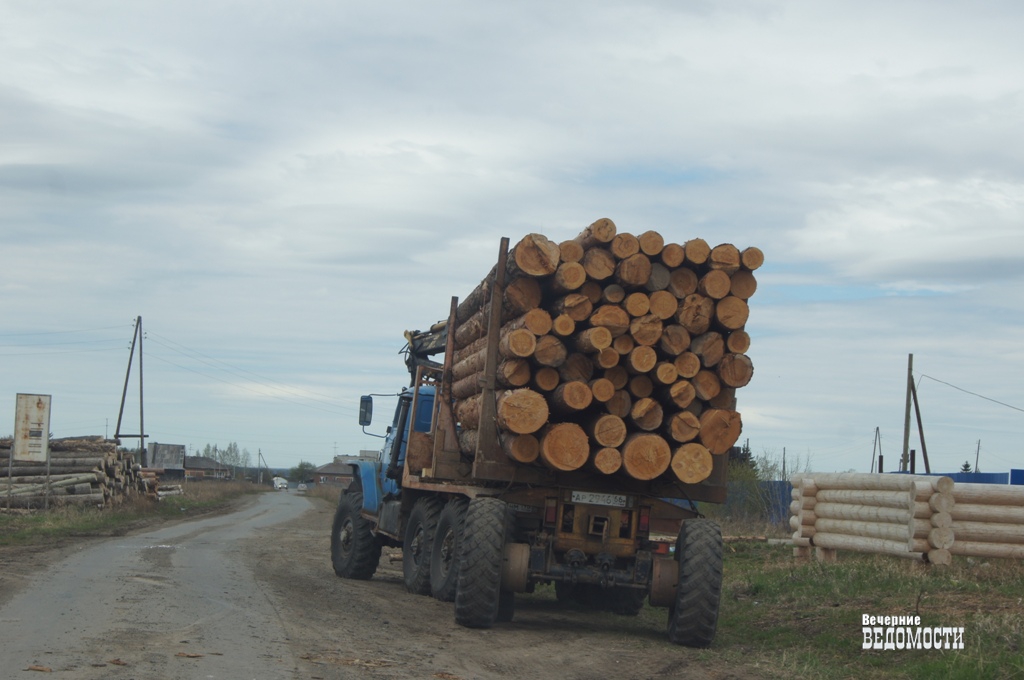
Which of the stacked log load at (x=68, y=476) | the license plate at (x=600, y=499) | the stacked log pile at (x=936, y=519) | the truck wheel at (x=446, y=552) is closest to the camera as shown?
the license plate at (x=600, y=499)

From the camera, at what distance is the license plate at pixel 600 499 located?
10727 millimetres

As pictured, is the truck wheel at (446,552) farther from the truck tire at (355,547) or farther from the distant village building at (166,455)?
the distant village building at (166,455)

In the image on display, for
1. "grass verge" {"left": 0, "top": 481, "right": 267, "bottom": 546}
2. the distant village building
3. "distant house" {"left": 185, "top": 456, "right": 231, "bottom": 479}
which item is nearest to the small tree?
"distant house" {"left": 185, "top": 456, "right": 231, "bottom": 479}

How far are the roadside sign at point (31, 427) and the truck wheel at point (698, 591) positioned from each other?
2266 centimetres

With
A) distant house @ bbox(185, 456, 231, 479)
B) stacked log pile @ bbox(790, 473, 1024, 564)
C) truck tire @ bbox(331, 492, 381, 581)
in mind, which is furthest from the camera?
distant house @ bbox(185, 456, 231, 479)

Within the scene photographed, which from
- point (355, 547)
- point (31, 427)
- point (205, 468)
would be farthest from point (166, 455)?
point (355, 547)

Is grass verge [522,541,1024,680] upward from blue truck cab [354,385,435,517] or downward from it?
downward

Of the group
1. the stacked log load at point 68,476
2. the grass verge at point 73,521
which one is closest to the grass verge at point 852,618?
the grass verge at point 73,521

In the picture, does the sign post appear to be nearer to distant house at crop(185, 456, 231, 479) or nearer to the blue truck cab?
the blue truck cab

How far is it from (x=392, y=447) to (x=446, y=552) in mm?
3259

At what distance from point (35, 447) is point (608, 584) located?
2228 cm

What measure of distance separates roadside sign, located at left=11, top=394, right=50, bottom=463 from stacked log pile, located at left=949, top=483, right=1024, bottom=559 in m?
22.9

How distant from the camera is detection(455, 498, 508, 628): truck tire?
10.5m

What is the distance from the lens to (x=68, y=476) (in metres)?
31.9
